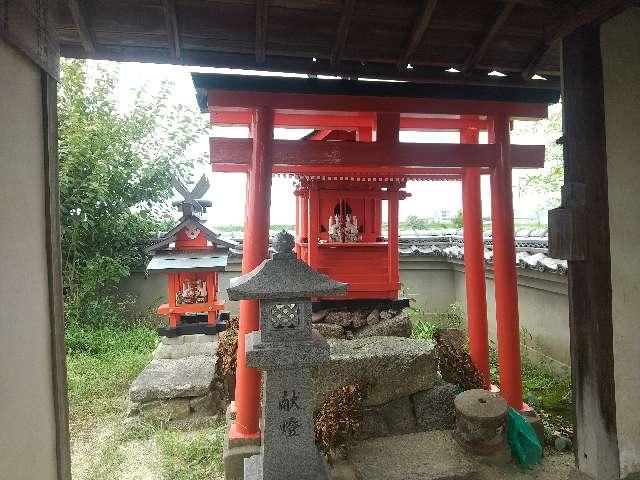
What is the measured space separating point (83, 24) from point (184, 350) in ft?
18.6

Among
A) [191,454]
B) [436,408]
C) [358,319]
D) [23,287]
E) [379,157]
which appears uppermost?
[379,157]

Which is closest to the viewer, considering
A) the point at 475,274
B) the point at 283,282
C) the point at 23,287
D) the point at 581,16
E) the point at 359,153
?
the point at 23,287

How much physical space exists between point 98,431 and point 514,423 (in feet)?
17.4

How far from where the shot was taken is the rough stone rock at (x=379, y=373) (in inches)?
195

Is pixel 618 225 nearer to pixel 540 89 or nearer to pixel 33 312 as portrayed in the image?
pixel 540 89

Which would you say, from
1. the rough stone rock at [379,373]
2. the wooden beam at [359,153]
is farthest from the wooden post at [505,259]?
the rough stone rock at [379,373]

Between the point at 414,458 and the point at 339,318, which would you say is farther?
the point at 339,318

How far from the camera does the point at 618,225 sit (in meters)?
3.02

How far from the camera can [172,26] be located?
10.6ft

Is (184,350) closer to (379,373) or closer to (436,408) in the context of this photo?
(379,373)

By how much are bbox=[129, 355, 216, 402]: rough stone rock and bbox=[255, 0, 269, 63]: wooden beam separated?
14.9ft

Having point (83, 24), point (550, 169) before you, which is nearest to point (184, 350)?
point (83, 24)

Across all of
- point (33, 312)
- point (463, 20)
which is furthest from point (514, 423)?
point (33, 312)

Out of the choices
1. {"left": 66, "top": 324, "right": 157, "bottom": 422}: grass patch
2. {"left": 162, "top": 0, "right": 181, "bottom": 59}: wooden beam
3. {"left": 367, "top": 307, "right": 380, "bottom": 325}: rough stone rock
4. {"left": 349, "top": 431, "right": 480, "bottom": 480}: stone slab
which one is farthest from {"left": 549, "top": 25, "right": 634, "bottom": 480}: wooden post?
{"left": 66, "top": 324, "right": 157, "bottom": 422}: grass patch
